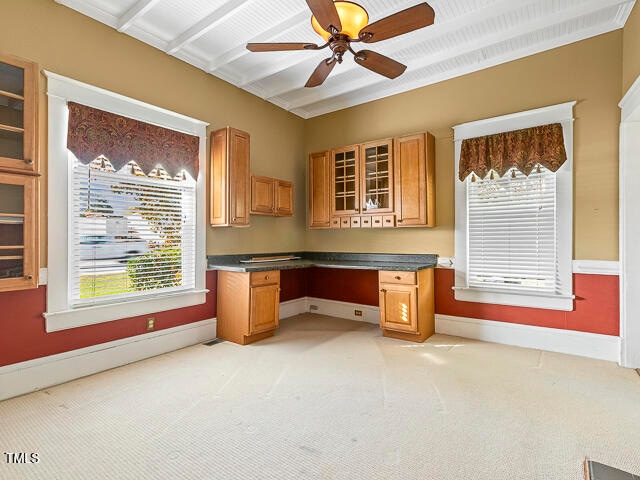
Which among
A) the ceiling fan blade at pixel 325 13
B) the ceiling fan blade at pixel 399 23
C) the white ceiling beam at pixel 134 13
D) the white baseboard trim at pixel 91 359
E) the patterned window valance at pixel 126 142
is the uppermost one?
the white ceiling beam at pixel 134 13

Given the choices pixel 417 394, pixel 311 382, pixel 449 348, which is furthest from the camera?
pixel 449 348

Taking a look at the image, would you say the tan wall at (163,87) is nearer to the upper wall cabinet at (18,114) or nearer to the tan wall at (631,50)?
the upper wall cabinet at (18,114)

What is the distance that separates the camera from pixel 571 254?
3471mm

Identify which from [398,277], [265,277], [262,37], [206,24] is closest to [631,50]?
[398,277]

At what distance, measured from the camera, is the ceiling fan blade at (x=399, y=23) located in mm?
2150

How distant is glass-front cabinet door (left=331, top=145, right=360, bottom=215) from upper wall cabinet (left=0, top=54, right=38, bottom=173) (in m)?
3.29

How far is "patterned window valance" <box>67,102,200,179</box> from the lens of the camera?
117 inches

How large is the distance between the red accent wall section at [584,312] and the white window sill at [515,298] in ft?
0.16

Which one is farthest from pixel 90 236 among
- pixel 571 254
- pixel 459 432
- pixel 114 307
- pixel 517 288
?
pixel 571 254

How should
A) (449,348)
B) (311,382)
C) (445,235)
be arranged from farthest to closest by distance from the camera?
(445,235)
(449,348)
(311,382)

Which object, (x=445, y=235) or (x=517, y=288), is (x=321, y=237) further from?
(x=517, y=288)

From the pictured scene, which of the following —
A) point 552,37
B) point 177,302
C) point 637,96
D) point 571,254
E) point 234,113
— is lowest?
point 177,302

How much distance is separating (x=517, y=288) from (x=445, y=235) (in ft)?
3.23

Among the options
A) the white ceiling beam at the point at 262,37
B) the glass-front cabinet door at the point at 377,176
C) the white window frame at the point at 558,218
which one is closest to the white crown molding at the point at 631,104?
the white window frame at the point at 558,218
